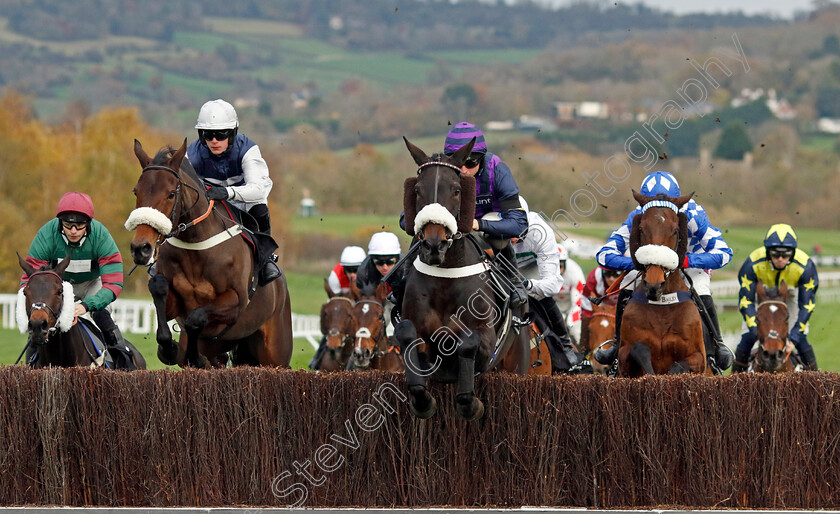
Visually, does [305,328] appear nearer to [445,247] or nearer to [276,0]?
[445,247]

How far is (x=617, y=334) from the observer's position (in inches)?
353

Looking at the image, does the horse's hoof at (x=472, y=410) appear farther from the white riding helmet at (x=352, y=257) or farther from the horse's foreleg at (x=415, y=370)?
the white riding helmet at (x=352, y=257)

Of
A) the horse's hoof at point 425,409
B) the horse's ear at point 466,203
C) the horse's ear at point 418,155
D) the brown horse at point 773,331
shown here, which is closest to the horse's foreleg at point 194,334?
the horse's hoof at point 425,409

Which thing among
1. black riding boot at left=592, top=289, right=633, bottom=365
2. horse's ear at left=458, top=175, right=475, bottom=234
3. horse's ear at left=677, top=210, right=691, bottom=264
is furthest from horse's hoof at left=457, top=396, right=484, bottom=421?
black riding boot at left=592, top=289, right=633, bottom=365

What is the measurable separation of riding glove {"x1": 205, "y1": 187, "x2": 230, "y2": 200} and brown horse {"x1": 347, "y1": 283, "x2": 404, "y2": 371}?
3.15 m

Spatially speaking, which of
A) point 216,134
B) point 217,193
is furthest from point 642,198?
point 216,134

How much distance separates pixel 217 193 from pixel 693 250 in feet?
11.6

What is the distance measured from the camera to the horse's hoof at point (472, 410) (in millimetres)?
6918

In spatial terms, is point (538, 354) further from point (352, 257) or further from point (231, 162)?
point (352, 257)

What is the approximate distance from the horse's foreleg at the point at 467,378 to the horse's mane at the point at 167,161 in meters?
2.47

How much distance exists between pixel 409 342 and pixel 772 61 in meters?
95.2

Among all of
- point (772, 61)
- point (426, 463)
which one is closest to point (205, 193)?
point (426, 463)

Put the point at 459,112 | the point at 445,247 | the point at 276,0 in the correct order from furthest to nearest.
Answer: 1. the point at 276,0
2. the point at 459,112
3. the point at 445,247

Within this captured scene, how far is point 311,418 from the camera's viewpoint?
7246mm
